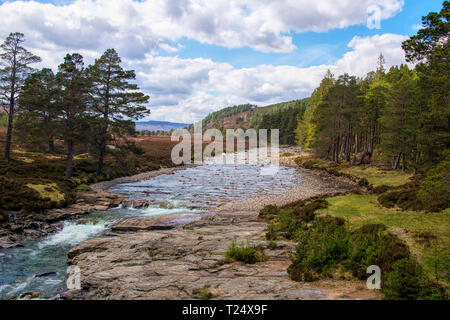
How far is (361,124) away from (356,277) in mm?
41681

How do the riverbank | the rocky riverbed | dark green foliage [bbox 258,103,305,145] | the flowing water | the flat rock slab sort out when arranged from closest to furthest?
the rocky riverbed < the flowing water < the riverbank < the flat rock slab < dark green foliage [bbox 258,103,305,145]

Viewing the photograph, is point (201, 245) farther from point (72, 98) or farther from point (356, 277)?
point (72, 98)

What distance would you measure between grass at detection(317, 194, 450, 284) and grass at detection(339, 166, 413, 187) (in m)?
8.86

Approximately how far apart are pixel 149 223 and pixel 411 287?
1403 centimetres

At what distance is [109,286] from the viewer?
28.7 ft

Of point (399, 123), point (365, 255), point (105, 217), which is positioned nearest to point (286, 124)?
point (399, 123)

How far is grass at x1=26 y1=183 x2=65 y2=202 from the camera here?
21172 mm

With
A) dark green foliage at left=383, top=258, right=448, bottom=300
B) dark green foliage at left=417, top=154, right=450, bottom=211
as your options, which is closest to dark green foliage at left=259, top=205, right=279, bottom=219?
dark green foliage at left=417, top=154, right=450, bottom=211

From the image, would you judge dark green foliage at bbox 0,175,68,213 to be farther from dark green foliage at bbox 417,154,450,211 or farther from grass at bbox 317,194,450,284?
dark green foliage at bbox 417,154,450,211

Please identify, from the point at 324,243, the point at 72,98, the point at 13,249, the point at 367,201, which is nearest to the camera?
the point at 324,243

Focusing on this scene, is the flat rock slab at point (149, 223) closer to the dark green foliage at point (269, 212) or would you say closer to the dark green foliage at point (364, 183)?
the dark green foliage at point (269, 212)

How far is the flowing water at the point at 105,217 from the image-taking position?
10188 millimetres

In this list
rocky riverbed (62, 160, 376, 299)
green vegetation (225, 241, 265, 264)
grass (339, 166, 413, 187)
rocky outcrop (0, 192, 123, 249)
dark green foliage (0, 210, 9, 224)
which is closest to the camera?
rocky riverbed (62, 160, 376, 299)
